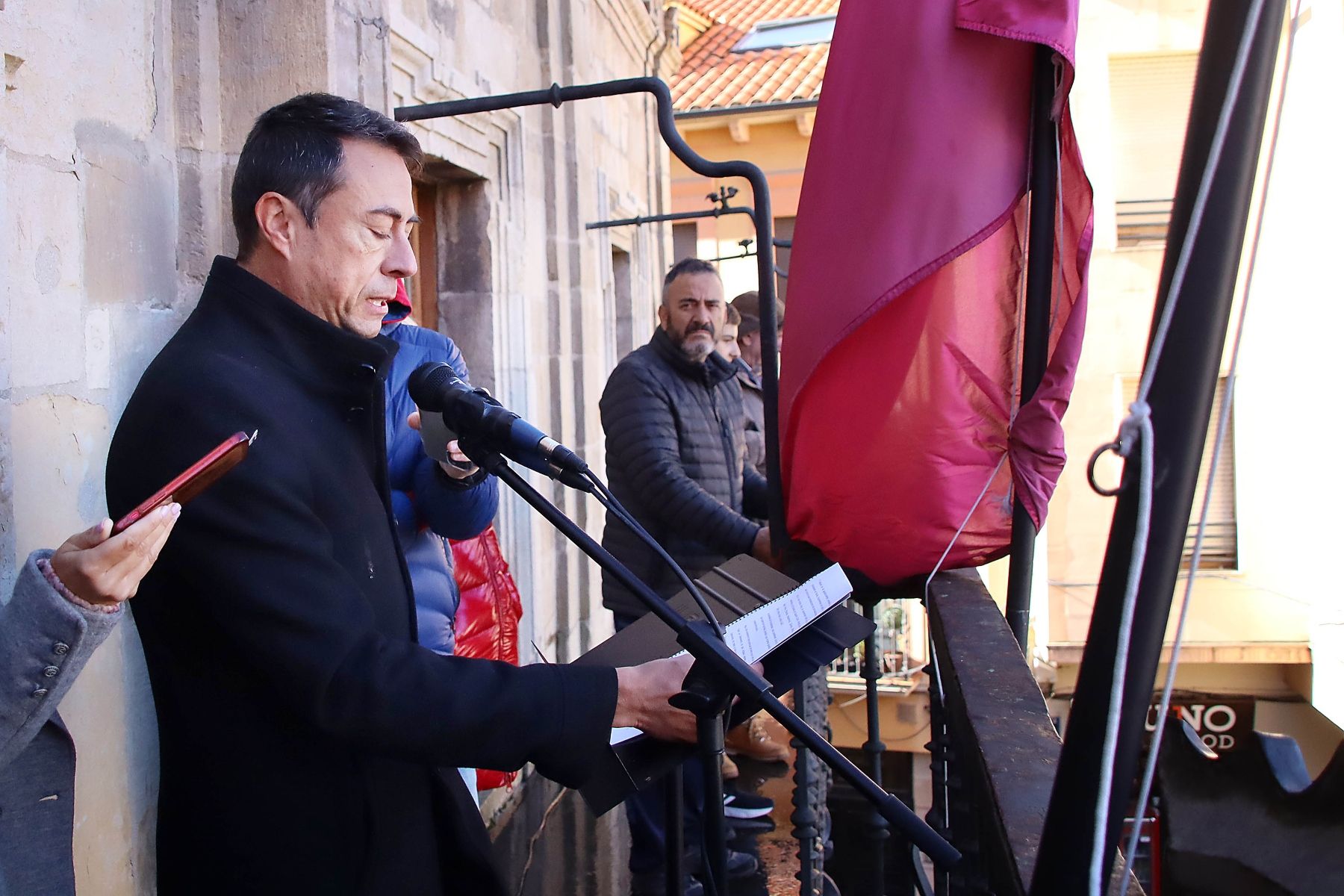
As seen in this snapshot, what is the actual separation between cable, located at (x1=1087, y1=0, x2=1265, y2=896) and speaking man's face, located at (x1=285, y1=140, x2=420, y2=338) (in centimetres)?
112

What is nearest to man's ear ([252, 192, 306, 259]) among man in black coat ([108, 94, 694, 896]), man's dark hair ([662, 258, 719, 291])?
man in black coat ([108, 94, 694, 896])

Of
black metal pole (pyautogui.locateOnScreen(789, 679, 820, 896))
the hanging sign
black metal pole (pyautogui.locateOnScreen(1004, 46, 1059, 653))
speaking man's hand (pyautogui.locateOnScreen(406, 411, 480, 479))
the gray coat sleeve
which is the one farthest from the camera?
the hanging sign

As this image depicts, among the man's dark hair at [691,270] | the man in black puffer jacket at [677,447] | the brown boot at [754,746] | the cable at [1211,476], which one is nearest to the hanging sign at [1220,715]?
the brown boot at [754,746]

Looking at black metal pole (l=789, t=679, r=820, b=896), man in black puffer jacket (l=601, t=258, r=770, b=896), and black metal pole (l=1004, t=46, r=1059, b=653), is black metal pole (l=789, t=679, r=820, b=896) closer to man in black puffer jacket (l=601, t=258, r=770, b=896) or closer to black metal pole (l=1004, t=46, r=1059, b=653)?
black metal pole (l=1004, t=46, r=1059, b=653)

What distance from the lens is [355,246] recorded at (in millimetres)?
1562

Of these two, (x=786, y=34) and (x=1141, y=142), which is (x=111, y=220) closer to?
(x=1141, y=142)

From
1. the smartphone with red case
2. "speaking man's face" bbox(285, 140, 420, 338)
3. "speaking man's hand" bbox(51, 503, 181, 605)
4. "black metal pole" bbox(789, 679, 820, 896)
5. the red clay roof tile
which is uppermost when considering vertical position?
the red clay roof tile

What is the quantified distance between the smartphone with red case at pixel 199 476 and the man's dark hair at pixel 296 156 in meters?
0.53

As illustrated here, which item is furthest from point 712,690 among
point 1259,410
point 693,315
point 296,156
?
point 1259,410

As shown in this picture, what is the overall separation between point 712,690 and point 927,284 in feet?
3.49

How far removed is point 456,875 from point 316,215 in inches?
38.5

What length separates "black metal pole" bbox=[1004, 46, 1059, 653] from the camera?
1992mm

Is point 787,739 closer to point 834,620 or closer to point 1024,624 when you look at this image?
point 1024,624

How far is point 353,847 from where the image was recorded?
4.80ft
